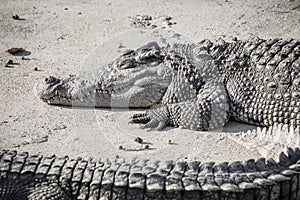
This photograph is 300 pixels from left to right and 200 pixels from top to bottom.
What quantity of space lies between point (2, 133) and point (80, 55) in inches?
104

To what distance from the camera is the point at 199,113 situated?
6.29 meters

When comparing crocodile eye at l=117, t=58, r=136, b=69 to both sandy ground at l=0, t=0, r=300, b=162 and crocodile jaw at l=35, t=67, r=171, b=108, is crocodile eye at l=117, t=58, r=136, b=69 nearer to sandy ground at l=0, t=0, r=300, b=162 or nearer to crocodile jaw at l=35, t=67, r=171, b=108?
crocodile jaw at l=35, t=67, r=171, b=108

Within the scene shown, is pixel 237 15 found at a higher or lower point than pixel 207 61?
higher

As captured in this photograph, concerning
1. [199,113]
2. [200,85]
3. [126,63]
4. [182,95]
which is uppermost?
[126,63]

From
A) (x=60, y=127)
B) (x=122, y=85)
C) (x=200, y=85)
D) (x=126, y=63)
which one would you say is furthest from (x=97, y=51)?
(x=200, y=85)

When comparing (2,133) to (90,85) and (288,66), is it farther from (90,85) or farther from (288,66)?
(288,66)

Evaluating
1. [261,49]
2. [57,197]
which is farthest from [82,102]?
[57,197]

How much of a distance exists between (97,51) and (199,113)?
117 inches

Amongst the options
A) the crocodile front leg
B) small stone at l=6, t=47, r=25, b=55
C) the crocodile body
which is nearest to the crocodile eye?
the crocodile front leg

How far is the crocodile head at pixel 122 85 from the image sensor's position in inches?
265

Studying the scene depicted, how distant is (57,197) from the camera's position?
4.13 meters

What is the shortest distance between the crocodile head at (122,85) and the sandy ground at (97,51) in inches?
6.2

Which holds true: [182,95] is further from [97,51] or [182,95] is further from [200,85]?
[97,51]

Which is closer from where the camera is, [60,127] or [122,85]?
[60,127]
